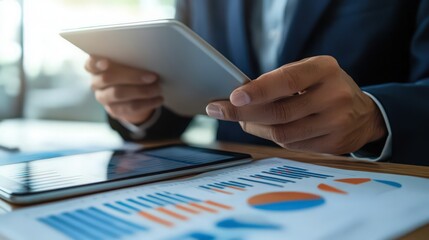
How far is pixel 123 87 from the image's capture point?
0.79 meters

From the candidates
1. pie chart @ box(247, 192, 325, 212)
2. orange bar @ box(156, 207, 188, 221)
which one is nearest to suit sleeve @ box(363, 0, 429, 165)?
pie chart @ box(247, 192, 325, 212)

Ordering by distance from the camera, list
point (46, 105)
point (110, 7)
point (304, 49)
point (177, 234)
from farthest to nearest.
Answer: point (110, 7) < point (46, 105) < point (304, 49) < point (177, 234)

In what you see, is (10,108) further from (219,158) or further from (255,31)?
(219,158)

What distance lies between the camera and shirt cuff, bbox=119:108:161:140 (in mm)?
953

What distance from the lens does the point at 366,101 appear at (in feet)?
1.88

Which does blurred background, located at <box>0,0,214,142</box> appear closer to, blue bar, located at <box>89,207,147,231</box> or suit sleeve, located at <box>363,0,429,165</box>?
suit sleeve, located at <box>363,0,429,165</box>

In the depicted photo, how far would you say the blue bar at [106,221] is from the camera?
317 millimetres

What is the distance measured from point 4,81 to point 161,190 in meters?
1.20

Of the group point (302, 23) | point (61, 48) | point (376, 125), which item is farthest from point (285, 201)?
point (61, 48)

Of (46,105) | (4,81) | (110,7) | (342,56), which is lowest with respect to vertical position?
(46,105)

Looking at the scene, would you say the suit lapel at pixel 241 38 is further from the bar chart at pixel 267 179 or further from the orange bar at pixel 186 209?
Answer: the orange bar at pixel 186 209

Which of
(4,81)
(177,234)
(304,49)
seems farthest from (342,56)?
(4,81)

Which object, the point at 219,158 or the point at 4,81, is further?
the point at 4,81

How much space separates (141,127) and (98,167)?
17.0 inches
